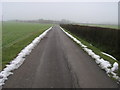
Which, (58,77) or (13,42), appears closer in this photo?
(58,77)

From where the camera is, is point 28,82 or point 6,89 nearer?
point 6,89

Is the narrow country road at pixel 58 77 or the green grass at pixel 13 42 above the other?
the green grass at pixel 13 42

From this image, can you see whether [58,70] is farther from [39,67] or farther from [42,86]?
[42,86]

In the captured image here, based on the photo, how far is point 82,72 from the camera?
25.6 feet

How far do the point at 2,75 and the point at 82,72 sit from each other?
3210mm

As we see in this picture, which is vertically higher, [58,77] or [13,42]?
[13,42]

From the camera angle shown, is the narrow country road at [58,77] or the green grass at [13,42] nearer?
the narrow country road at [58,77]

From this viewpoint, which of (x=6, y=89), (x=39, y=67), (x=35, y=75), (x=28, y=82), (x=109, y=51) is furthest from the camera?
(x=109, y=51)

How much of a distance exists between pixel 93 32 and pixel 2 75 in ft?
53.2

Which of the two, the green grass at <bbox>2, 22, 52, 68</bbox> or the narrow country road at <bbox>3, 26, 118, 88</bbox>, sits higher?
the green grass at <bbox>2, 22, 52, 68</bbox>

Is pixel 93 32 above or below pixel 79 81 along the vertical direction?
above

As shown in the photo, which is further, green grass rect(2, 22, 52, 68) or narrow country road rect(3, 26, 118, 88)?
green grass rect(2, 22, 52, 68)

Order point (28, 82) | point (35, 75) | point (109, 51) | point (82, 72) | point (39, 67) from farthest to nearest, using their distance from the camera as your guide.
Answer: point (109, 51) → point (39, 67) → point (82, 72) → point (35, 75) → point (28, 82)

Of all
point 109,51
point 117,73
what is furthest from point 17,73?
point 109,51
